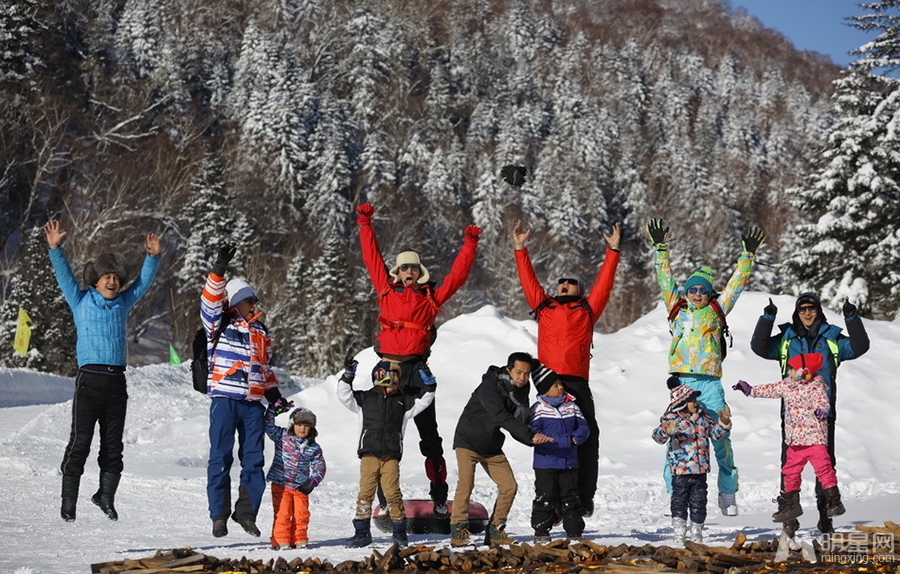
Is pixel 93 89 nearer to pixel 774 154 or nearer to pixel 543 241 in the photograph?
pixel 543 241

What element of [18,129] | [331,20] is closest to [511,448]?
[18,129]

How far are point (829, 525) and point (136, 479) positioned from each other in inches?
285

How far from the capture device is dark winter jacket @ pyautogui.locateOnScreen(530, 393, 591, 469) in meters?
6.82

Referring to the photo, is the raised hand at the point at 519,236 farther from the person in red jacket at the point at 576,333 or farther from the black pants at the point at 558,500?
the black pants at the point at 558,500

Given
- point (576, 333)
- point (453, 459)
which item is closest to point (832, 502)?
point (576, 333)

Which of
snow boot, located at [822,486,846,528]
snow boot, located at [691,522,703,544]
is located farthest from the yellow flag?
snow boot, located at [822,486,846,528]

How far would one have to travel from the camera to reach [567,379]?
7203 millimetres

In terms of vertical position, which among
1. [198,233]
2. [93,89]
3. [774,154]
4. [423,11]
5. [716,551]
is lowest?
[716,551]

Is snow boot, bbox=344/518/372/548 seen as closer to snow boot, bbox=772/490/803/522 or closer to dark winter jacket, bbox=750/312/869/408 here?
snow boot, bbox=772/490/803/522

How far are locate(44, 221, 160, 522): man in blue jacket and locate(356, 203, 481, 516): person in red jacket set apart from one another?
5.12 ft

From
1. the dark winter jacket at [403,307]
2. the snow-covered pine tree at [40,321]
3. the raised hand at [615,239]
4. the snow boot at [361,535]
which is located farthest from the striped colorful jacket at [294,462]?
the snow-covered pine tree at [40,321]

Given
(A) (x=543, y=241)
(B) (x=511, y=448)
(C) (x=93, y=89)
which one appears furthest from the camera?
(A) (x=543, y=241)

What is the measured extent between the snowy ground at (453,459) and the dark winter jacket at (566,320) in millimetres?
1215

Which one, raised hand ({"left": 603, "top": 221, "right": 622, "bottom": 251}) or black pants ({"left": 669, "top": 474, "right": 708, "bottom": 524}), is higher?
raised hand ({"left": 603, "top": 221, "right": 622, "bottom": 251})
